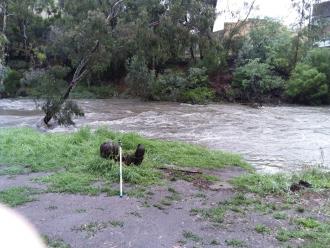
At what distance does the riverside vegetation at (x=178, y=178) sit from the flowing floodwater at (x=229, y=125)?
→ 2219 mm

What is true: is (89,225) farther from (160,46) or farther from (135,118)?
(135,118)

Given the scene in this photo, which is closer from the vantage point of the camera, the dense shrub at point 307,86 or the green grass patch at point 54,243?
the green grass patch at point 54,243

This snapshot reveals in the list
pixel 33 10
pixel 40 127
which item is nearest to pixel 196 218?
pixel 40 127

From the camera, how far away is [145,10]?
627 inches

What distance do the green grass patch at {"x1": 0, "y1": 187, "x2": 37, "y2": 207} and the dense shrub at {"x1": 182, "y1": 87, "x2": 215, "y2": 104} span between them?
24283 millimetres

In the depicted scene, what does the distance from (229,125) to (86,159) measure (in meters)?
11.6

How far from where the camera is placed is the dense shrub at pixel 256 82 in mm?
32469

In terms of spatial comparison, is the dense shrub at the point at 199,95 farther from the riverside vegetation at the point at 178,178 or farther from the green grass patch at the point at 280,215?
the green grass patch at the point at 280,215

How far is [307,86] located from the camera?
30.9 meters

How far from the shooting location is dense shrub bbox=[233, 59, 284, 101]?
32.5 meters

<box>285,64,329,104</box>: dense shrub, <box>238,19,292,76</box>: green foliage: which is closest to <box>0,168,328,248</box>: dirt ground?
<box>285,64,329,104</box>: dense shrub

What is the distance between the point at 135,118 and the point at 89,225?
1683cm

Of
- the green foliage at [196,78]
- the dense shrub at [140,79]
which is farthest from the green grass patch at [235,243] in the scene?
the green foliage at [196,78]

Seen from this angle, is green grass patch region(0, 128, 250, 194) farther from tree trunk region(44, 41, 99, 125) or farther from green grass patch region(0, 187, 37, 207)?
tree trunk region(44, 41, 99, 125)
